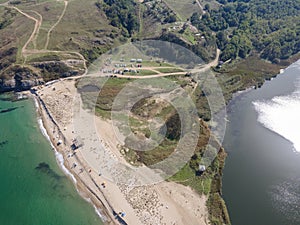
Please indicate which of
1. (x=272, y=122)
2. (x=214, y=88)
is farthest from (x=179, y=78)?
(x=272, y=122)

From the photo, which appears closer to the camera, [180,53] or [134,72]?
[134,72]

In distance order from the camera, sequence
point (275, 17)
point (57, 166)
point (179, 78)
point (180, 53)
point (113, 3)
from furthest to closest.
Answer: point (275, 17) → point (113, 3) → point (180, 53) → point (179, 78) → point (57, 166)

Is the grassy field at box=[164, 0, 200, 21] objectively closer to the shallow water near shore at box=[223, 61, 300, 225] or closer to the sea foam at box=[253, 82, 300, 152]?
the shallow water near shore at box=[223, 61, 300, 225]

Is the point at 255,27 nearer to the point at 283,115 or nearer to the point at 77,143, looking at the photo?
the point at 283,115

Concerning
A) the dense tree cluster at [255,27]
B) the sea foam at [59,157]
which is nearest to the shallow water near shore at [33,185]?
the sea foam at [59,157]

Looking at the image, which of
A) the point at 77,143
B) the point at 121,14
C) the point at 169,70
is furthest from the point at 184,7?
the point at 77,143

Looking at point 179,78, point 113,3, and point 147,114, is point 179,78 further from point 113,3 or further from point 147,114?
point 113,3

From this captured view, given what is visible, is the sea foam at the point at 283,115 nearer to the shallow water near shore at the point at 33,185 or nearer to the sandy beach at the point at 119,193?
the sandy beach at the point at 119,193

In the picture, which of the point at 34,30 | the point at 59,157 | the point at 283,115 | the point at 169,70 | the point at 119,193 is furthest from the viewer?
the point at 34,30
